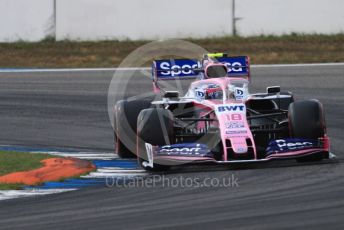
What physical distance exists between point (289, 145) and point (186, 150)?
1128 millimetres

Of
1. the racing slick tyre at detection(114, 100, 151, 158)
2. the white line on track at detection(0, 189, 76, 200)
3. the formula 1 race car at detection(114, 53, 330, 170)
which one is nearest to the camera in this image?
the white line on track at detection(0, 189, 76, 200)

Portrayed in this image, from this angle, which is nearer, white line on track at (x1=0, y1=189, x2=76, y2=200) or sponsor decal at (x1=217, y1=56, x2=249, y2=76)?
white line on track at (x1=0, y1=189, x2=76, y2=200)

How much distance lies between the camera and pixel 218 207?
27.8 ft

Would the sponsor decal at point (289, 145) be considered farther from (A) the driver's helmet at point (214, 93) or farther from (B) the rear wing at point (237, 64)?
(B) the rear wing at point (237, 64)

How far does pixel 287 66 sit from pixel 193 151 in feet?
33.9

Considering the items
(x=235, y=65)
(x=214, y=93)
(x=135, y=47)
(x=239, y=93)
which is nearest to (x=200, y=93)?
(x=214, y=93)

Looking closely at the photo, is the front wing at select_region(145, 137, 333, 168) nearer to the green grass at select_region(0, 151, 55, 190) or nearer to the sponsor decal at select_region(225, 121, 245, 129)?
the sponsor decal at select_region(225, 121, 245, 129)

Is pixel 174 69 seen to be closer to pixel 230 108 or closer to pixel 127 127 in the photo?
pixel 127 127

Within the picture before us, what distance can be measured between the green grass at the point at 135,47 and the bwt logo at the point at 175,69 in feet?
27.8

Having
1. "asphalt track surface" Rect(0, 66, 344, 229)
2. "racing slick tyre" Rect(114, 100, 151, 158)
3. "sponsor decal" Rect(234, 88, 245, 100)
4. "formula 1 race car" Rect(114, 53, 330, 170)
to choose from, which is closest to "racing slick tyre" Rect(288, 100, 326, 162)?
"formula 1 race car" Rect(114, 53, 330, 170)

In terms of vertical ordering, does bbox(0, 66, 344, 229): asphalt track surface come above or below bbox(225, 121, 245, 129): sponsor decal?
below

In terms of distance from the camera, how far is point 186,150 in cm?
1091

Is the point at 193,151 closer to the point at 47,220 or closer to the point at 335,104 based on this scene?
the point at 47,220

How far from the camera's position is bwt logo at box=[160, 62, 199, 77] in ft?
43.4
